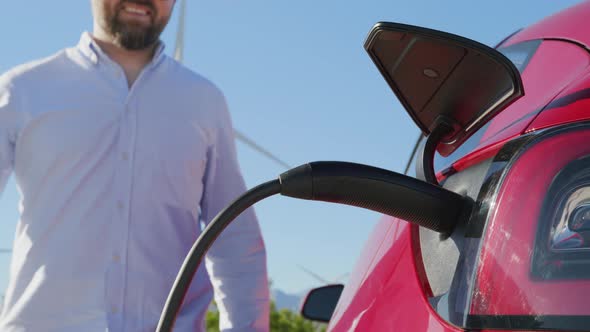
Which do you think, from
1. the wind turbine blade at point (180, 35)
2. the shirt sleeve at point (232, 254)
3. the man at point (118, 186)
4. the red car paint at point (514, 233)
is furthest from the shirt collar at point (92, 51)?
the wind turbine blade at point (180, 35)

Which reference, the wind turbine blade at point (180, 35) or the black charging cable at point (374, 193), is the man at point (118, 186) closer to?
the black charging cable at point (374, 193)

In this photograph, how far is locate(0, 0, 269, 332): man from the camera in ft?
9.86

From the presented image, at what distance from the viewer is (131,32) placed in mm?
3270

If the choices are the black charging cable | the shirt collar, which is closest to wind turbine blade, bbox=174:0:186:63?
the shirt collar

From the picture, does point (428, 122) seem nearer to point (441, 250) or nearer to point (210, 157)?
point (441, 250)

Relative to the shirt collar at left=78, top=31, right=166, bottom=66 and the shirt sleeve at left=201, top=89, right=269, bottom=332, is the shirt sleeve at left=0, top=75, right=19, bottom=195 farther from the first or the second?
the shirt sleeve at left=201, top=89, right=269, bottom=332

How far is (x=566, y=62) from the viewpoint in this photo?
1.54m

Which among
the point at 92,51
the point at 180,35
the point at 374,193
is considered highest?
the point at 374,193

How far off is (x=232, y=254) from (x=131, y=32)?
807mm

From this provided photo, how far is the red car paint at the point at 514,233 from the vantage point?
47.6 inches

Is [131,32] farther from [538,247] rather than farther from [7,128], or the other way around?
[538,247]

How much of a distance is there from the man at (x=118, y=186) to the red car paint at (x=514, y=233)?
52.2 inches

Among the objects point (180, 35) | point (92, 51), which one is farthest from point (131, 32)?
point (180, 35)

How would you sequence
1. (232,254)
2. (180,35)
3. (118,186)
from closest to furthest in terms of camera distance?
(118,186), (232,254), (180,35)
